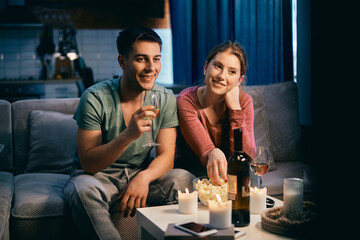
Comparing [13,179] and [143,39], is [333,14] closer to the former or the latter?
[143,39]

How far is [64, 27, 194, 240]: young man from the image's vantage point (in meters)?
1.66

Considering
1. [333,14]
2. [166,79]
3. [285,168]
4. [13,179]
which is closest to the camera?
[333,14]

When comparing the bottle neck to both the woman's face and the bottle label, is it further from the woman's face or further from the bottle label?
the woman's face

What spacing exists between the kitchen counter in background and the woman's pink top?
2.94 m

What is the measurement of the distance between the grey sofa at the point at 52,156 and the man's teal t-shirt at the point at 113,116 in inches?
11.3

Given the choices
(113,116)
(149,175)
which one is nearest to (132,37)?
(113,116)

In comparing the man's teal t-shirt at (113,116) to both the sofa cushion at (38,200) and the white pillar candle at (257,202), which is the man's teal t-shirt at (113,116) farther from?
the white pillar candle at (257,202)

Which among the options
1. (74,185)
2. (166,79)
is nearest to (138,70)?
(74,185)

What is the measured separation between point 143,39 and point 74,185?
2.45 feet

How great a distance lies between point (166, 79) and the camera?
5.95 metres

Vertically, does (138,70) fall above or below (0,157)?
above

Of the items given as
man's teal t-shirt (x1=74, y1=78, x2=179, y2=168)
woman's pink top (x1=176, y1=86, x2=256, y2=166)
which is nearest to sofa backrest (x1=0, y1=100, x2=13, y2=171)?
man's teal t-shirt (x1=74, y1=78, x2=179, y2=168)

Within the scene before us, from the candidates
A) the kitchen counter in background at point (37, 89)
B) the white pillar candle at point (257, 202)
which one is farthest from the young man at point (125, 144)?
the kitchen counter in background at point (37, 89)

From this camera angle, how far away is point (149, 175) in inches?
71.2
